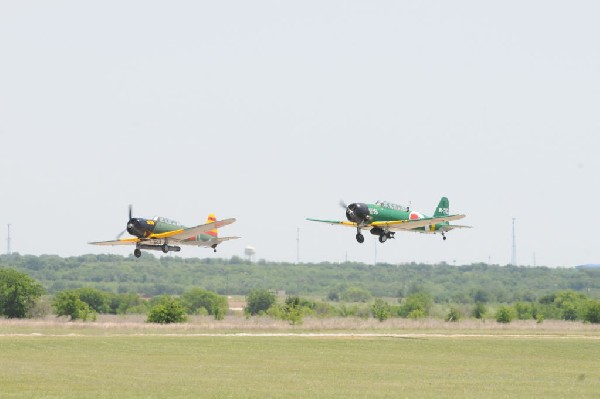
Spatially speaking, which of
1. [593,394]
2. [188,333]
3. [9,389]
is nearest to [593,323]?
[188,333]

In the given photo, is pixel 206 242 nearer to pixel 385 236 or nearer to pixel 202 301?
pixel 385 236

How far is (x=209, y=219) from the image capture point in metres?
92.6


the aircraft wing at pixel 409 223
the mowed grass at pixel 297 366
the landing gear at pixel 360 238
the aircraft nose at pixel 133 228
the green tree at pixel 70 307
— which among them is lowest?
the mowed grass at pixel 297 366

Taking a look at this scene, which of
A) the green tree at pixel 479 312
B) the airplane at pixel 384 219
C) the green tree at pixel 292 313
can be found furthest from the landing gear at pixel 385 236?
the green tree at pixel 479 312

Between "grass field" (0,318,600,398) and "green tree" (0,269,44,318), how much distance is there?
60.6 ft

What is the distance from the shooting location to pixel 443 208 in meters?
88.8

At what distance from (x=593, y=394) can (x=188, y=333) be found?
55.0m

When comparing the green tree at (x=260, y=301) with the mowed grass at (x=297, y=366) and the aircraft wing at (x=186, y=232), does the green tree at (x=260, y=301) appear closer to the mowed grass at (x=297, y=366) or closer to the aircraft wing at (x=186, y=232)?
the mowed grass at (x=297, y=366)

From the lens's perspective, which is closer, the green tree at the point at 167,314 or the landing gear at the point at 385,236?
the landing gear at the point at 385,236

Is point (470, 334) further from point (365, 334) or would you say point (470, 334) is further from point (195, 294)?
point (195, 294)

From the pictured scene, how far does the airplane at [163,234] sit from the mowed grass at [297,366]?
8590mm

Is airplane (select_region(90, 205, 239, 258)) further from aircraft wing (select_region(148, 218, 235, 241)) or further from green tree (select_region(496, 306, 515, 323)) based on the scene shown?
green tree (select_region(496, 306, 515, 323))

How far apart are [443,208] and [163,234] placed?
845 inches

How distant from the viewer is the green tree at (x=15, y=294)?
470ft
